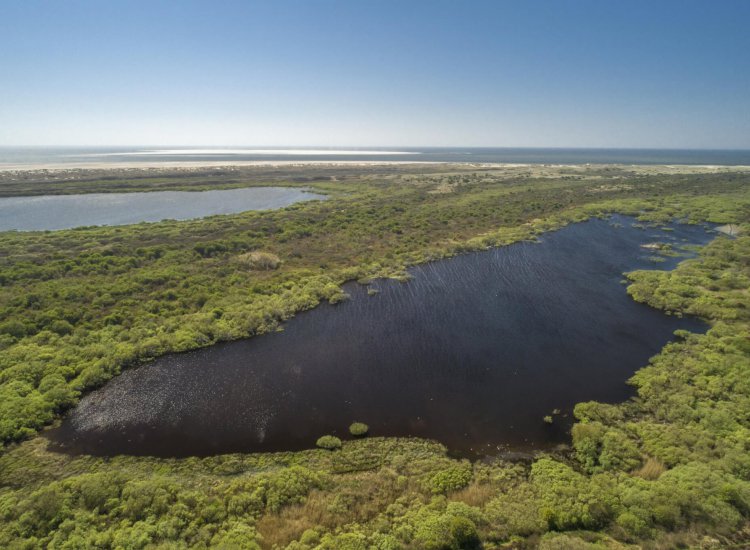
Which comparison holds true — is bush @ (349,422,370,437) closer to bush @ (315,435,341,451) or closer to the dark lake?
the dark lake

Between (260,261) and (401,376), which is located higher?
(260,261)

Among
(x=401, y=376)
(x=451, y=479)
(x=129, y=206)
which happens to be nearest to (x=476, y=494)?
(x=451, y=479)

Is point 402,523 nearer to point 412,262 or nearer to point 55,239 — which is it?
point 412,262

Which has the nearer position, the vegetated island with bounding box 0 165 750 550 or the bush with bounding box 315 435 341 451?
the vegetated island with bounding box 0 165 750 550

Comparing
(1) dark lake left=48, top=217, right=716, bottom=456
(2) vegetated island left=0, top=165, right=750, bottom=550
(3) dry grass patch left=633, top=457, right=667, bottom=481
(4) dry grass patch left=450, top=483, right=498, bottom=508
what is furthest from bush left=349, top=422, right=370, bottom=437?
(3) dry grass patch left=633, top=457, right=667, bottom=481

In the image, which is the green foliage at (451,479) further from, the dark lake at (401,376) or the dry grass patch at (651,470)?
the dry grass patch at (651,470)

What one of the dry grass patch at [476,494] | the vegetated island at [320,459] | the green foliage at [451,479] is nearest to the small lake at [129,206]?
the vegetated island at [320,459]

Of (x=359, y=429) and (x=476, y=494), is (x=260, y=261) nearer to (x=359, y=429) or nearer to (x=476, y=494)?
(x=359, y=429)
